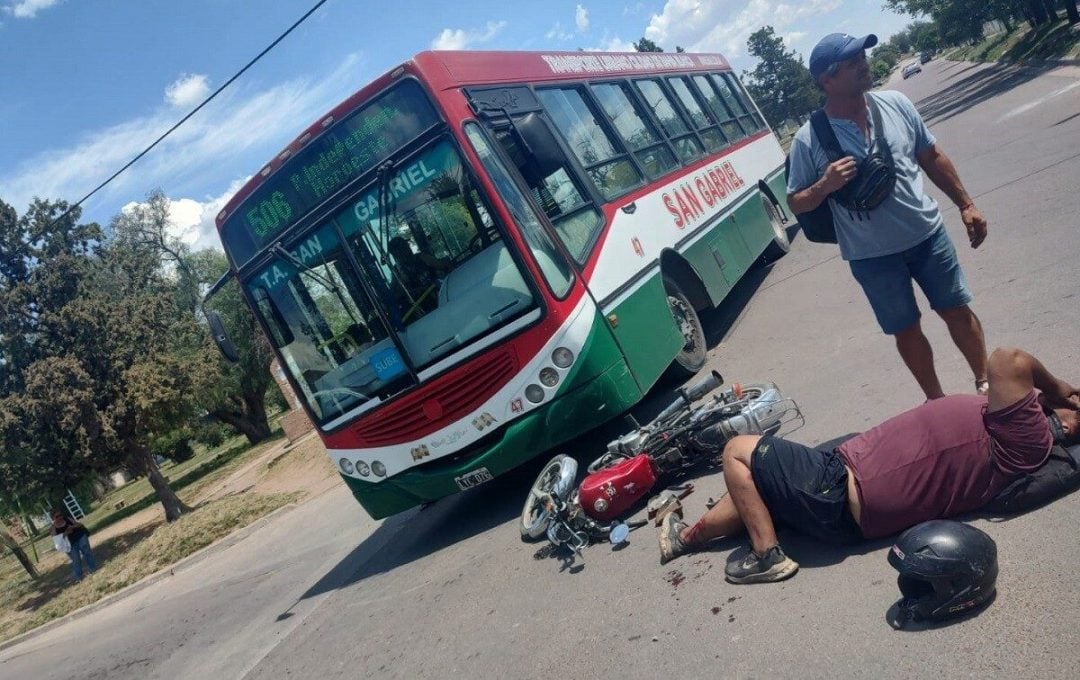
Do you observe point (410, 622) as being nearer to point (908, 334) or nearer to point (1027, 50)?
point (908, 334)

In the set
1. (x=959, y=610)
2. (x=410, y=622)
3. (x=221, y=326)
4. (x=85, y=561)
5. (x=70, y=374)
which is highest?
(x=70, y=374)

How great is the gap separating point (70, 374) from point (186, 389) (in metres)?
2.78

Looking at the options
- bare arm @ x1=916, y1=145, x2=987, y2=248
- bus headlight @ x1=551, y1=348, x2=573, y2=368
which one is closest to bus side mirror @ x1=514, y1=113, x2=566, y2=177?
bus headlight @ x1=551, y1=348, x2=573, y2=368

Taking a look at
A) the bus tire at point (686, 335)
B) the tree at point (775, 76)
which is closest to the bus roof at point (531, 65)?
the bus tire at point (686, 335)

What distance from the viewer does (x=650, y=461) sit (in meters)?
5.48

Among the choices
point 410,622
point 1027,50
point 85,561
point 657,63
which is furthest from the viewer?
point 1027,50

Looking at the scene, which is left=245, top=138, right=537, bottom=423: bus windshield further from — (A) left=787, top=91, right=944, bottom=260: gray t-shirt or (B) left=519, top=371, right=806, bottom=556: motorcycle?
(A) left=787, top=91, right=944, bottom=260: gray t-shirt

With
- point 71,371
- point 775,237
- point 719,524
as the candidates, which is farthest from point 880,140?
point 71,371

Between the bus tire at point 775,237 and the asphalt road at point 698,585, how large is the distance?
1.93 ft

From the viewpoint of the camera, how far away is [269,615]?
788 cm

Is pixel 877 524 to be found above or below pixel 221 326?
below

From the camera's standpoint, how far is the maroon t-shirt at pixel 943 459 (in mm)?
3373

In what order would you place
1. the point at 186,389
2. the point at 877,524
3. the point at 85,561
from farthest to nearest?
the point at 186,389
the point at 85,561
the point at 877,524

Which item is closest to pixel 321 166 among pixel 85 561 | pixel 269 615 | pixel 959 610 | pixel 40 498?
pixel 269 615
